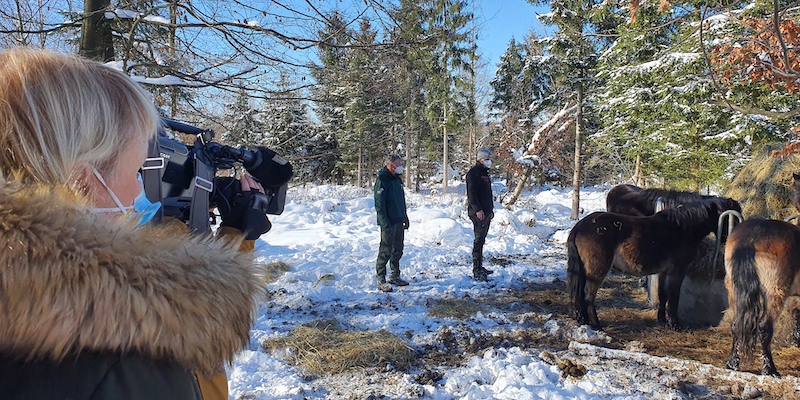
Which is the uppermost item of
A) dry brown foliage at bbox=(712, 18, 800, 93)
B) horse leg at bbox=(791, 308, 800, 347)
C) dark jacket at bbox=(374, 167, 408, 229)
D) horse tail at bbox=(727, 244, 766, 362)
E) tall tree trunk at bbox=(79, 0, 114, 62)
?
dry brown foliage at bbox=(712, 18, 800, 93)

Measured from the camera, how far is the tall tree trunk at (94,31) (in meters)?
3.09

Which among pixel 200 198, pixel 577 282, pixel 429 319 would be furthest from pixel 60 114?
pixel 577 282

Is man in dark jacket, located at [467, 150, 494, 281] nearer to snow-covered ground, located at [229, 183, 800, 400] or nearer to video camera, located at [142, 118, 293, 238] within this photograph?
snow-covered ground, located at [229, 183, 800, 400]

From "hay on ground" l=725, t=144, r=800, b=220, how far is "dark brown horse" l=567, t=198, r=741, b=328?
111 centimetres

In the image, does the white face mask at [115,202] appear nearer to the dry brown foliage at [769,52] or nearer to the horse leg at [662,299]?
the dry brown foliage at [769,52]

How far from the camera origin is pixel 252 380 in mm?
2998

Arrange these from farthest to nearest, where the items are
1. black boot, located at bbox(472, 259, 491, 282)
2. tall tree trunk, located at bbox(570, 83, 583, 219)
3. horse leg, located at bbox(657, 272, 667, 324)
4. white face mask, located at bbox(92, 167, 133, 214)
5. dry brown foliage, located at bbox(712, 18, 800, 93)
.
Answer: tall tree trunk, located at bbox(570, 83, 583, 219) < black boot, located at bbox(472, 259, 491, 282) < horse leg, located at bbox(657, 272, 667, 324) < dry brown foliage, located at bbox(712, 18, 800, 93) < white face mask, located at bbox(92, 167, 133, 214)

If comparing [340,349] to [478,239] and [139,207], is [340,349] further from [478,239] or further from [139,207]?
[478,239]

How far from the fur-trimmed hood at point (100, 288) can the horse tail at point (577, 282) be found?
4.29 meters

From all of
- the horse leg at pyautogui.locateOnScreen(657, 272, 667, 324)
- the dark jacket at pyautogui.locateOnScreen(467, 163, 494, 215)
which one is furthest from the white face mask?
the dark jacket at pyautogui.locateOnScreen(467, 163, 494, 215)

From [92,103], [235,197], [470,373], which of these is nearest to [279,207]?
[235,197]

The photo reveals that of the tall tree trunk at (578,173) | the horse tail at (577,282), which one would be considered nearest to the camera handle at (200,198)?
the horse tail at (577,282)

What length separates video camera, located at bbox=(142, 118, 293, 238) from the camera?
146 centimetres

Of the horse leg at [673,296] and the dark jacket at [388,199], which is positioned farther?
the dark jacket at [388,199]
